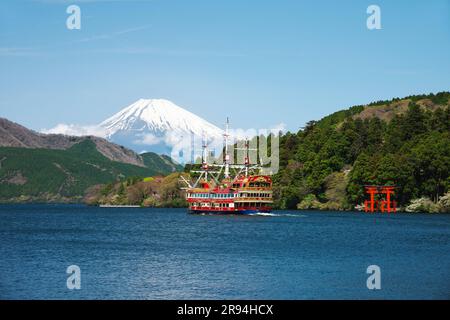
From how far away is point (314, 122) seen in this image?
186 m

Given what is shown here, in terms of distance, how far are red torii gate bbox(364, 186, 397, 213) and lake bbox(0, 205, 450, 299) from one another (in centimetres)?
4166

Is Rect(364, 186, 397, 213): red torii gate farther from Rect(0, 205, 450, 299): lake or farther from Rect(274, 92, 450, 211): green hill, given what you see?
Rect(0, 205, 450, 299): lake

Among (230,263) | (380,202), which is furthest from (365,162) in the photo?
(230,263)

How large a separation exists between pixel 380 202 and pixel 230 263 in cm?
8586

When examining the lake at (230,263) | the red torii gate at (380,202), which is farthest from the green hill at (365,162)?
the lake at (230,263)

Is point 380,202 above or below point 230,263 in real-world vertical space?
above

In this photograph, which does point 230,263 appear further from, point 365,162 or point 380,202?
point 380,202

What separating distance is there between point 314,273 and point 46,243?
3365 cm

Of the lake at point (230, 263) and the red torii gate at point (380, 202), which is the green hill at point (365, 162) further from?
the lake at point (230, 263)

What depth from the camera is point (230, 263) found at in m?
55.0

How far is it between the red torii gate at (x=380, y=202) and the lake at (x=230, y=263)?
41657mm

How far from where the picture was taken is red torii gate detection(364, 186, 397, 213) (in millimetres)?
131500

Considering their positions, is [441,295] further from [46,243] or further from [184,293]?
[46,243]
